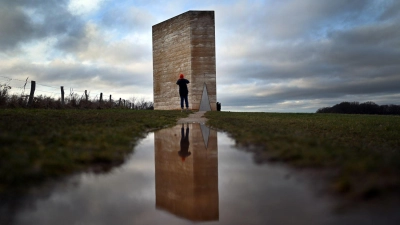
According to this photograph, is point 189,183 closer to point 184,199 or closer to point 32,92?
point 184,199

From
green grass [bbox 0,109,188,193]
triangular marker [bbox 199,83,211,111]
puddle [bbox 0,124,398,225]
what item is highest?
triangular marker [bbox 199,83,211,111]

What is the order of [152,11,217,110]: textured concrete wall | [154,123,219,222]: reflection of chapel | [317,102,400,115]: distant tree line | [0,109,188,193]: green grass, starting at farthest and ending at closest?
[317,102,400,115]: distant tree line < [152,11,217,110]: textured concrete wall < [0,109,188,193]: green grass < [154,123,219,222]: reflection of chapel

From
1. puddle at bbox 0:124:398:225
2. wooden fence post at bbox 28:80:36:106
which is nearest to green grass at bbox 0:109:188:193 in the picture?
puddle at bbox 0:124:398:225

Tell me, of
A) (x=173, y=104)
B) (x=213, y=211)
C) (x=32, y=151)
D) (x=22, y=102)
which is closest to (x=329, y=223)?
(x=213, y=211)

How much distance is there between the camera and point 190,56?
19.0m

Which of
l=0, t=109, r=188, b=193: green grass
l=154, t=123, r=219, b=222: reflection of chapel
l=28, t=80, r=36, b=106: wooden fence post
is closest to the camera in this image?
l=154, t=123, r=219, b=222: reflection of chapel

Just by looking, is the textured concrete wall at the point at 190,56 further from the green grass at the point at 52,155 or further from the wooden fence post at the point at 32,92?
the green grass at the point at 52,155

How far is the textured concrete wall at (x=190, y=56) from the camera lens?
19.0 m

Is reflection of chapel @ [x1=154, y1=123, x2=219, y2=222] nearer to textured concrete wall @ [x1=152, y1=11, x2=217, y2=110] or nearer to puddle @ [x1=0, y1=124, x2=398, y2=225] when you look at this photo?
puddle @ [x1=0, y1=124, x2=398, y2=225]

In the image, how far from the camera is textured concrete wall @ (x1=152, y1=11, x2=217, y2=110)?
62.4ft

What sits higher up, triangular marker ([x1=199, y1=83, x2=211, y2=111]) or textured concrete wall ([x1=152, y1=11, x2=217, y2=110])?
textured concrete wall ([x1=152, y1=11, x2=217, y2=110])

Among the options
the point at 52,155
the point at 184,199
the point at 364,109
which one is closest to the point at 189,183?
the point at 184,199

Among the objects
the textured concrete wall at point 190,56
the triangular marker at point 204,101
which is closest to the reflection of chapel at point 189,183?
the triangular marker at point 204,101

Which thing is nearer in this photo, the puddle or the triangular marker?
the puddle
